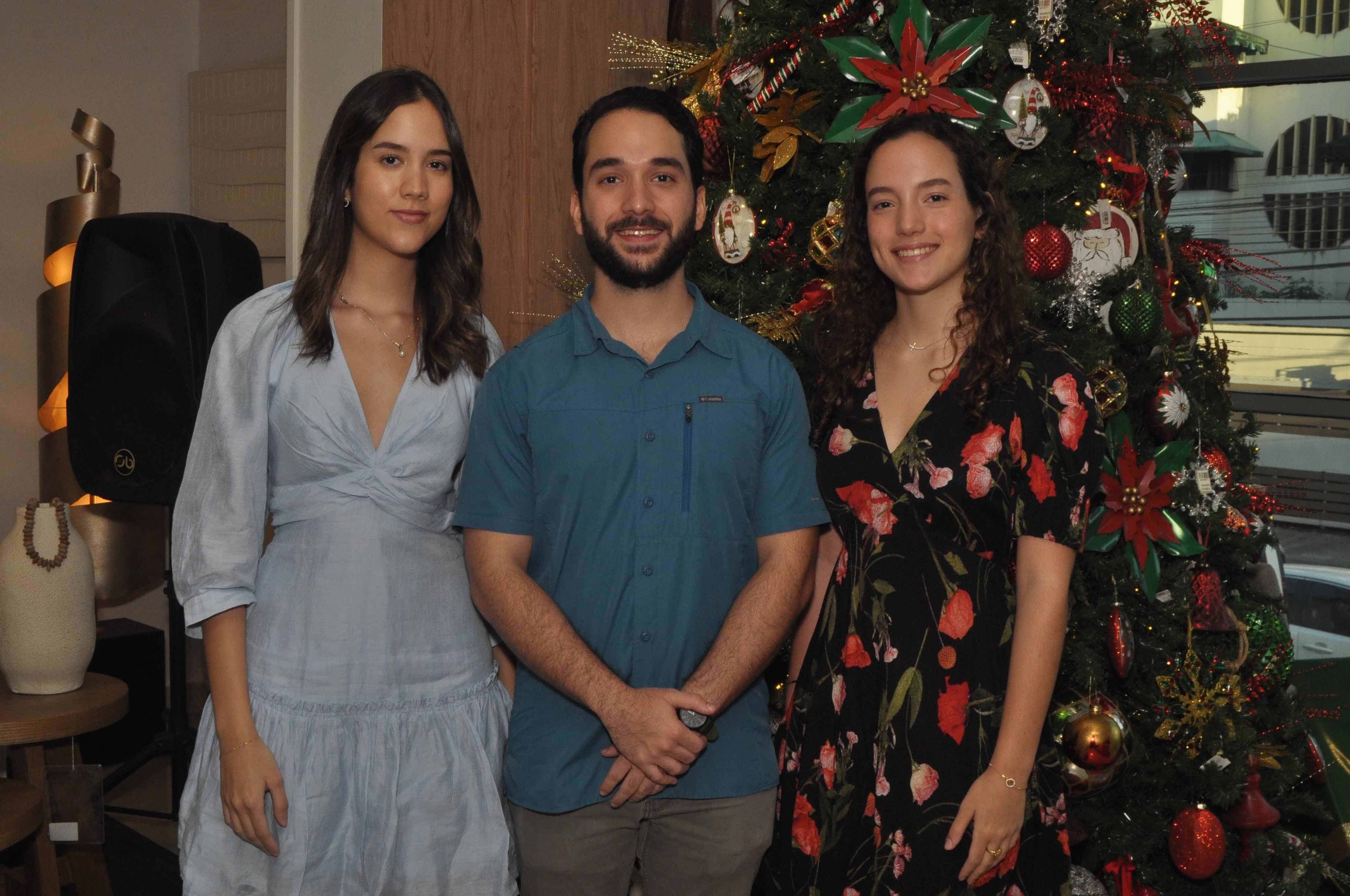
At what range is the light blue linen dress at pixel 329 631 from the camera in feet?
5.17

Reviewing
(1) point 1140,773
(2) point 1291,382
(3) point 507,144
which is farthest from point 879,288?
(2) point 1291,382

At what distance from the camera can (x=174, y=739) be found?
3273 mm

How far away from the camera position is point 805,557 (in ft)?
5.48

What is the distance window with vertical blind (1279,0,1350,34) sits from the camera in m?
3.66

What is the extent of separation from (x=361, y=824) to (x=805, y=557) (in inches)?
28.5

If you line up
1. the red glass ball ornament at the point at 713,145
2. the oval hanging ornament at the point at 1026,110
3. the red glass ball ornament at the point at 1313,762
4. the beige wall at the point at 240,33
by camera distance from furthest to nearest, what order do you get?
the beige wall at the point at 240,33 < the red glass ball ornament at the point at 1313,762 < the red glass ball ornament at the point at 713,145 < the oval hanging ornament at the point at 1026,110

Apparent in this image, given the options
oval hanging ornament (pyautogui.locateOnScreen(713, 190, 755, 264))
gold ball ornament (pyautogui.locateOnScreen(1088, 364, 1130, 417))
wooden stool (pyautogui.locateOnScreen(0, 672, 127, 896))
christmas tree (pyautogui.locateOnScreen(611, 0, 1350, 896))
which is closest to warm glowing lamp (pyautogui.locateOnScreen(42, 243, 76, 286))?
wooden stool (pyautogui.locateOnScreen(0, 672, 127, 896))

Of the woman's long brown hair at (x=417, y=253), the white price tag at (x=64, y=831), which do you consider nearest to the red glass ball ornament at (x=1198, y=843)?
the woman's long brown hair at (x=417, y=253)

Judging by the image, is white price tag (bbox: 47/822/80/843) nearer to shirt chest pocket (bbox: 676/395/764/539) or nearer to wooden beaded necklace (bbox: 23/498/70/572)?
wooden beaded necklace (bbox: 23/498/70/572)

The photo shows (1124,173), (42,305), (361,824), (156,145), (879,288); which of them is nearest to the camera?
(361,824)

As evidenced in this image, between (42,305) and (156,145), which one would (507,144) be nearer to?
(42,305)

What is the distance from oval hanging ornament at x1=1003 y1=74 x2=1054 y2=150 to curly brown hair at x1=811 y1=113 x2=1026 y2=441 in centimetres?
26

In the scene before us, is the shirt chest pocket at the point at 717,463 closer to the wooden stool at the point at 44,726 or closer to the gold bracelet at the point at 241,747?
the gold bracelet at the point at 241,747

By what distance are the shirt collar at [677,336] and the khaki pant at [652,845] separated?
0.64 metres
